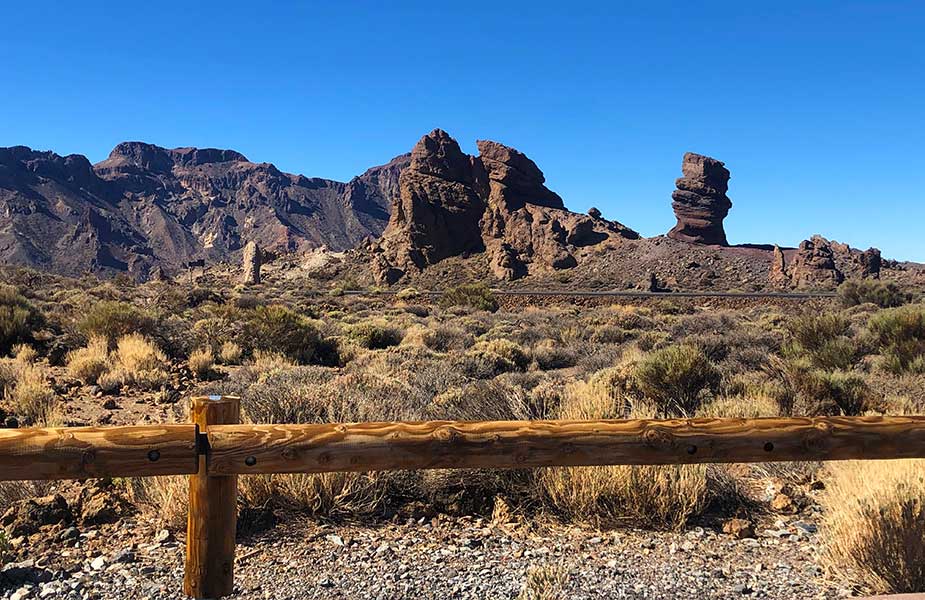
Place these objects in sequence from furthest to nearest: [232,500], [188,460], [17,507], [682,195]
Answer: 1. [682,195]
2. [17,507]
3. [232,500]
4. [188,460]

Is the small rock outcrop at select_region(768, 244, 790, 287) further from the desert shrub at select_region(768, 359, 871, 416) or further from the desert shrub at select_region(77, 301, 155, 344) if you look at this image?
the desert shrub at select_region(77, 301, 155, 344)

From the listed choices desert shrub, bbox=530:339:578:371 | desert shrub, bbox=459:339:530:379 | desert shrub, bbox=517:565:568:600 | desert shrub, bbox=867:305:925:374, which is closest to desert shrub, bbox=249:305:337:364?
desert shrub, bbox=459:339:530:379

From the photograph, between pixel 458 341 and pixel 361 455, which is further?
pixel 458 341

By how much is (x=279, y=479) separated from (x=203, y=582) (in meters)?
2.11

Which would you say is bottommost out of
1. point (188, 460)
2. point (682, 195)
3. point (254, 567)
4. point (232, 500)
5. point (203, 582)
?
point (254, 567)

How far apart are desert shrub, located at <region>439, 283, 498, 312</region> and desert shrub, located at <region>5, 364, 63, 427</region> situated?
2376 centimetres

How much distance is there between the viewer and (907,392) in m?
9.25

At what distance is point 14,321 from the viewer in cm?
1395

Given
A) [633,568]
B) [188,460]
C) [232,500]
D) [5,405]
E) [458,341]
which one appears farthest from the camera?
[458,341]

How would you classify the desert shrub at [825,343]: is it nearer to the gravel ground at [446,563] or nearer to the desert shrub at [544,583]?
the gravel ground at [446,563]

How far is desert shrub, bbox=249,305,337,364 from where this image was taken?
14.5m

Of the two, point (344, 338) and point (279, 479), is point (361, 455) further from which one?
point (344, 338)

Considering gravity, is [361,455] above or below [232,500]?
above

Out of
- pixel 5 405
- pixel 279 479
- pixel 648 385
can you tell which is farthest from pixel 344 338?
pixel 279 479
